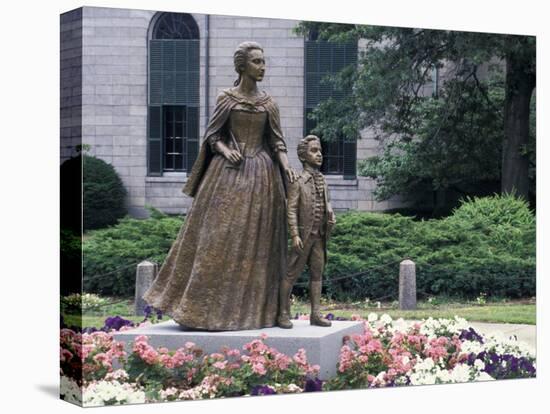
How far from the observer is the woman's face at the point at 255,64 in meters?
13.2

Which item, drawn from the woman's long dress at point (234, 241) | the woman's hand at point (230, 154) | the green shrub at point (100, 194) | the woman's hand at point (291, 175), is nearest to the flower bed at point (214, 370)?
the woman's long dress at point (234, 241)

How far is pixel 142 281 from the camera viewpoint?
1603 centimetres

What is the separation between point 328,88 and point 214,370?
4.21 metres

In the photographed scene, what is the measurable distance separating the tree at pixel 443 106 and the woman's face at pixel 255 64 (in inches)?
108

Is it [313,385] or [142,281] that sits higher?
[142,281]

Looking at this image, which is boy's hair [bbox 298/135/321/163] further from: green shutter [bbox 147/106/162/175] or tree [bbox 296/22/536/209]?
tree [bbox 296/22/536/209]

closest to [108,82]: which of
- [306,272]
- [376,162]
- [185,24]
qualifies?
[185,24]

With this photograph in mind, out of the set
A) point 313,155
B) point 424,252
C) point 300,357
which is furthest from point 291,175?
point 424,252

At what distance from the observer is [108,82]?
1433cm

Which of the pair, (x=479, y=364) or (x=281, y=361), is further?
(x=479, y=364)

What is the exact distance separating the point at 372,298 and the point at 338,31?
3489 mm

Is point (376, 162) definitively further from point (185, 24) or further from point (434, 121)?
point (185, 24)

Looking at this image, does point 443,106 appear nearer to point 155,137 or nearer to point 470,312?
point 470,312

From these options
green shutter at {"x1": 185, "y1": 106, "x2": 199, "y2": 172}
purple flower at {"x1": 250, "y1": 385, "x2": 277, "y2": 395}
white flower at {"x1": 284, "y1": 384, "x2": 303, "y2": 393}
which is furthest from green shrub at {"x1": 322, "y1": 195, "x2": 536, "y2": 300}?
purple flower at {"x1": 250, "y1": 385, "x2": 277, "y2": 395}
